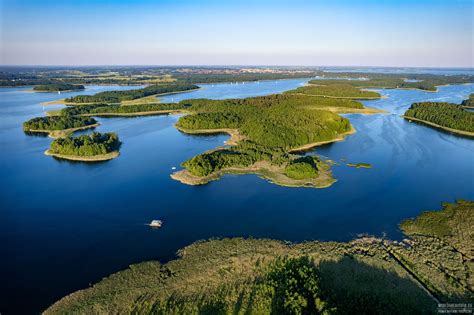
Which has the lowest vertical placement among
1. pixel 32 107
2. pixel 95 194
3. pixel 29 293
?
pixel 29 293

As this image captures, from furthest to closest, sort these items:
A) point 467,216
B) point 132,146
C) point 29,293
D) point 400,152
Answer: point 132,146
point 400,152
point 467,216
point 29,293

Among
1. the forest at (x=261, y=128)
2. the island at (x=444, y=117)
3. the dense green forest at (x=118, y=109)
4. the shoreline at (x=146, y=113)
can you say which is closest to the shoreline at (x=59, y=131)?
the shoreline at (x=146, y=113)

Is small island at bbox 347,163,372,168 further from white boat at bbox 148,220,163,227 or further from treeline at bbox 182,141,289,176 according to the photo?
white boat at bbox 148,220,163,227

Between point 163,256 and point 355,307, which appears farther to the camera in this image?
point 163,256

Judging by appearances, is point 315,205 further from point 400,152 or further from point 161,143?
point 161,143

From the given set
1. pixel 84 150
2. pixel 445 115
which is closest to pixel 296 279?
pixel 84 150

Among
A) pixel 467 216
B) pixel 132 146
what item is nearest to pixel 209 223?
pixel 467 216

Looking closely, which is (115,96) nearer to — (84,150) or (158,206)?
(84,150)
